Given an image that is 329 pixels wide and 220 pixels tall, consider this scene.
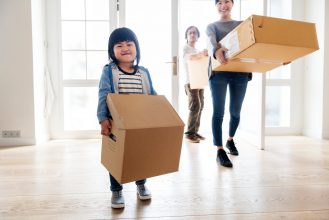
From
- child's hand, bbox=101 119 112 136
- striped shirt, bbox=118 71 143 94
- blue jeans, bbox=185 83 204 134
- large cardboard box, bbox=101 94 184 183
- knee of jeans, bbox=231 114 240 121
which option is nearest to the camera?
large cardboard box, bbox=101 94 184 183

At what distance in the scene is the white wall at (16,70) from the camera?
2.46 m

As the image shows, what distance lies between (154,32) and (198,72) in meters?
0.84

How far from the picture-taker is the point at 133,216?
1066 millimetres

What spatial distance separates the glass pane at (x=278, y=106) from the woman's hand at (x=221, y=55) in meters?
1.72

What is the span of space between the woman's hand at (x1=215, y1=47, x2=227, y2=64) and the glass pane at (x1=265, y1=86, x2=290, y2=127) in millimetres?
1721

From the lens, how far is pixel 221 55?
5.05 ft

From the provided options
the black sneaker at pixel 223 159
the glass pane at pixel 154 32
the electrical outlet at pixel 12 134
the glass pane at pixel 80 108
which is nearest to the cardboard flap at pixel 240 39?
the black sneaker at pixel 223 159

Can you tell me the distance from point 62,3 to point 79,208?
243cm

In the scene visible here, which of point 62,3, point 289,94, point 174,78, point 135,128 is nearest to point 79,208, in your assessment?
point 135,128

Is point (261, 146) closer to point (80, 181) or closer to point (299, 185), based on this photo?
point (299, 185)

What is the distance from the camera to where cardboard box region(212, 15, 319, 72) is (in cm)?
128

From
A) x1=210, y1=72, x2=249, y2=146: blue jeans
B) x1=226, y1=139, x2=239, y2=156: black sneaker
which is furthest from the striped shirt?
x1=226, y1=139, x2=239, y2=156: black sneaker

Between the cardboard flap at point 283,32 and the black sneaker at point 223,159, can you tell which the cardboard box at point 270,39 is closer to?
the cardboard flap at point 283,32

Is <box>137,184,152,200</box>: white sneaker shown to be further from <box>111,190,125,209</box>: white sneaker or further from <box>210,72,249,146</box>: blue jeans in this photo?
<box>210,72,249,146</box>: blue jeans
